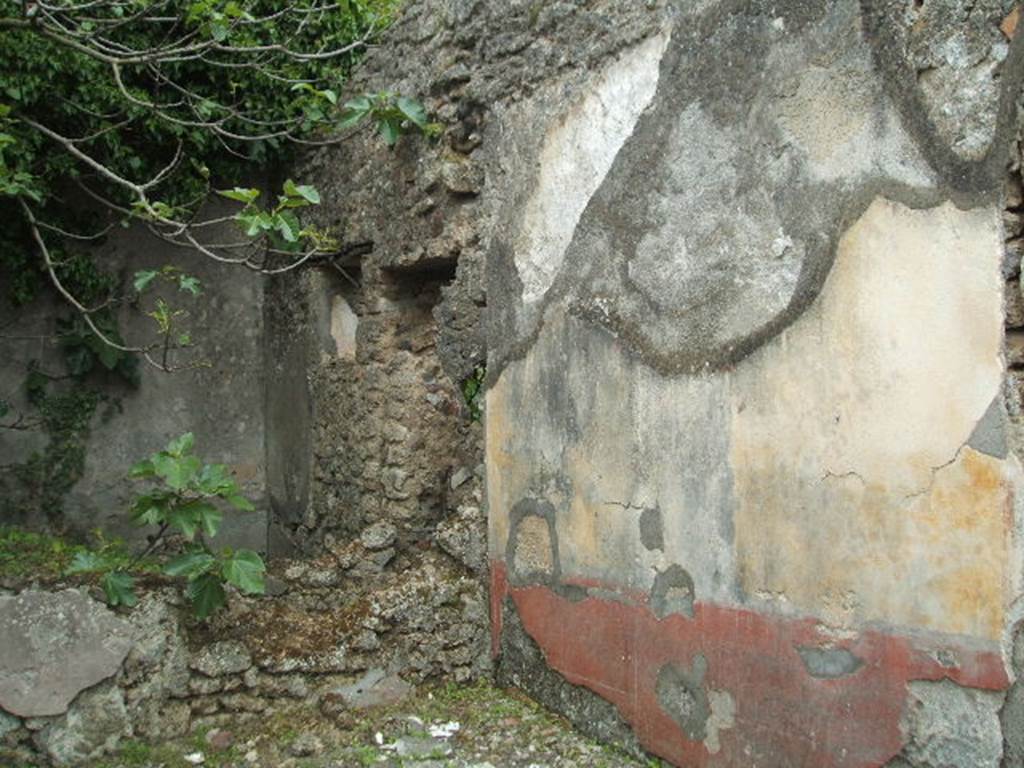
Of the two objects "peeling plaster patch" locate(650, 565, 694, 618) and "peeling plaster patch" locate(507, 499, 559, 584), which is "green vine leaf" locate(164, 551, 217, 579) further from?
"peeling plaster patch" locate(650, 565, 694, 618)

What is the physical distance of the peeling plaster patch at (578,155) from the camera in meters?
3.12

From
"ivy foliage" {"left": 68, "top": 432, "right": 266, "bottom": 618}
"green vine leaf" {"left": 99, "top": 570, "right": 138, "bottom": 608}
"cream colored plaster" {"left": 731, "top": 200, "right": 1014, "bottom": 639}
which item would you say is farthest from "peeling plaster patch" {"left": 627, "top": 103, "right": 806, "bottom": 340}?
"green vine leaf" {"left": 99, "top": 570, "right": 138, "bottom": 608}

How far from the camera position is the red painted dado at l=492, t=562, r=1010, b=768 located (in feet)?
7.68

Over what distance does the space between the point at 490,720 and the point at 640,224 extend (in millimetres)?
1651

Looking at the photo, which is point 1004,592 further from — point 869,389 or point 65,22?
point 65,22

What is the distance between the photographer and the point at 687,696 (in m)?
2.89

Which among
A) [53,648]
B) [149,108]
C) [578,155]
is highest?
[149,108]

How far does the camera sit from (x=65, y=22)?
461cm

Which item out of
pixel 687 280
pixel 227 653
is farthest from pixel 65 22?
pixel 687 280

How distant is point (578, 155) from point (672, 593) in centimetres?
139

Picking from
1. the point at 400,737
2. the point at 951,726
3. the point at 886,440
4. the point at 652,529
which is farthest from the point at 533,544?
the point at 951,726

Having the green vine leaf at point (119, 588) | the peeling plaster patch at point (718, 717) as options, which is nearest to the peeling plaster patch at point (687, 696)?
the peeling plaster patch at point (718, 717)

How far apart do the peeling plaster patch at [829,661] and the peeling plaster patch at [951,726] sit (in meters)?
0.16

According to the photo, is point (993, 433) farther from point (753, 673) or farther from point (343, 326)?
point (343, 326)
